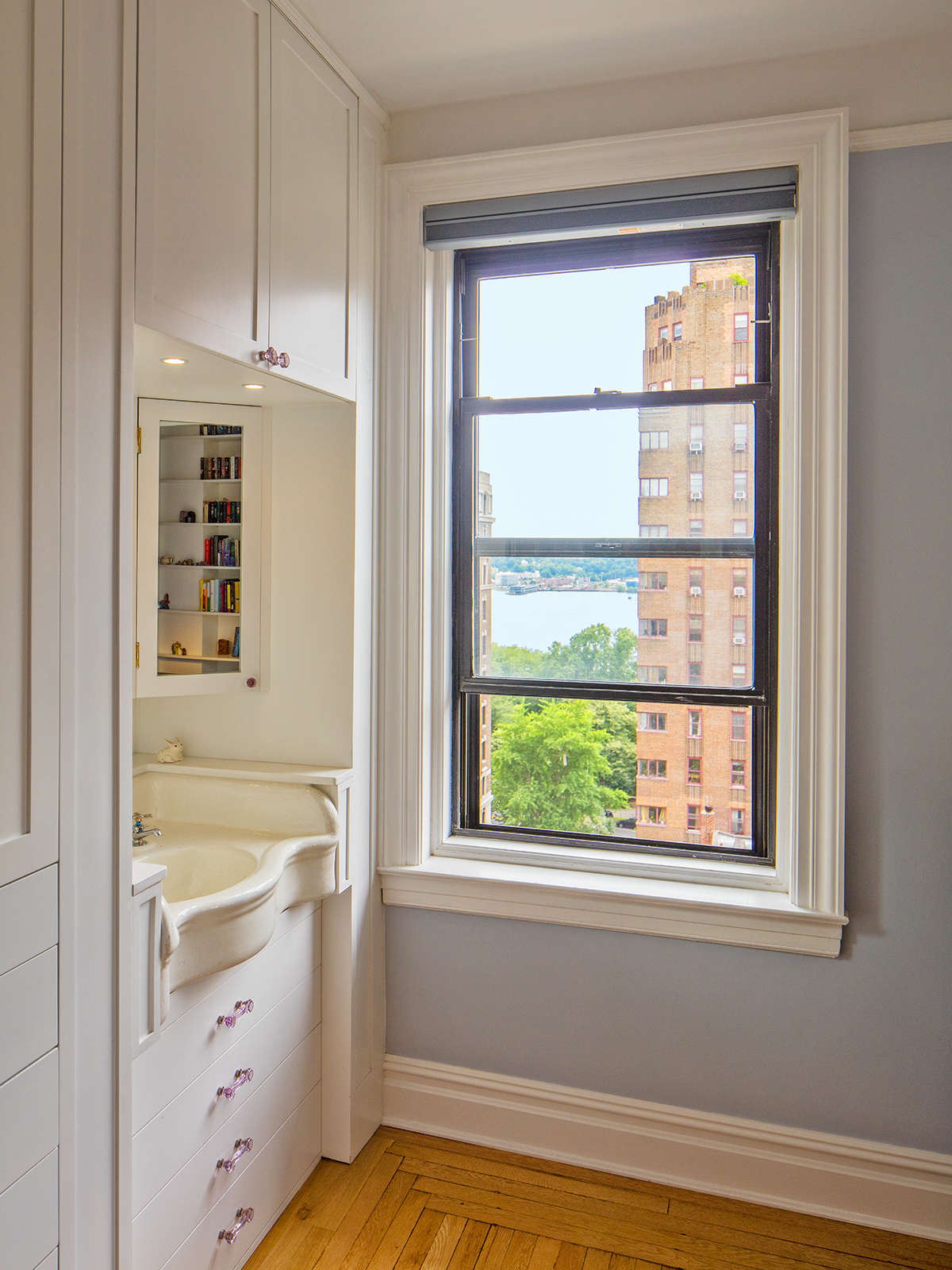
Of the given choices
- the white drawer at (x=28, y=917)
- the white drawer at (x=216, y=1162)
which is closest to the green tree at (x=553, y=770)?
the white drawer at (x=216, y=1162)

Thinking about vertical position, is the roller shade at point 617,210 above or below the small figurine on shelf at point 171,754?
above

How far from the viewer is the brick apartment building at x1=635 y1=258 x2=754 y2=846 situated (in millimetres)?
2100

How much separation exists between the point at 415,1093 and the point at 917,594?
179 centimetres

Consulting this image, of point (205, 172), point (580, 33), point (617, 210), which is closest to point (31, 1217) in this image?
point (205, 172)

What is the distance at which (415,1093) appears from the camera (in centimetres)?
221

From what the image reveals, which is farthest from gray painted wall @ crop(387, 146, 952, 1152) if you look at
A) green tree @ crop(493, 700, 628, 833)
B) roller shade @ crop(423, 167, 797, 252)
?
green tree @ crop(493, 700, 628, 833)

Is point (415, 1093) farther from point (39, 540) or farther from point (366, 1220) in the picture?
point (39, 540)

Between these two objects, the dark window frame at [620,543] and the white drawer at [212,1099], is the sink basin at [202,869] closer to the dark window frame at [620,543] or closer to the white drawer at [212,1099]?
the white drawer at [212,1099]

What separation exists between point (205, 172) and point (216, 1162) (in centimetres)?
188

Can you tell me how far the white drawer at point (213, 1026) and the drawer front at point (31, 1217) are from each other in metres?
0.21

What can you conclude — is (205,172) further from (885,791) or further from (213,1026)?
(885,791)

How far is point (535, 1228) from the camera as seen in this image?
1.87 meters

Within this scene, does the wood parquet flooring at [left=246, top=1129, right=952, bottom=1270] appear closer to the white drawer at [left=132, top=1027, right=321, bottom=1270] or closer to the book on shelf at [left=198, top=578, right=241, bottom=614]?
the white drawer at [left=132, top=1027, right=321, bottom=1270]

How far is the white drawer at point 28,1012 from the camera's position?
1.10 meters
